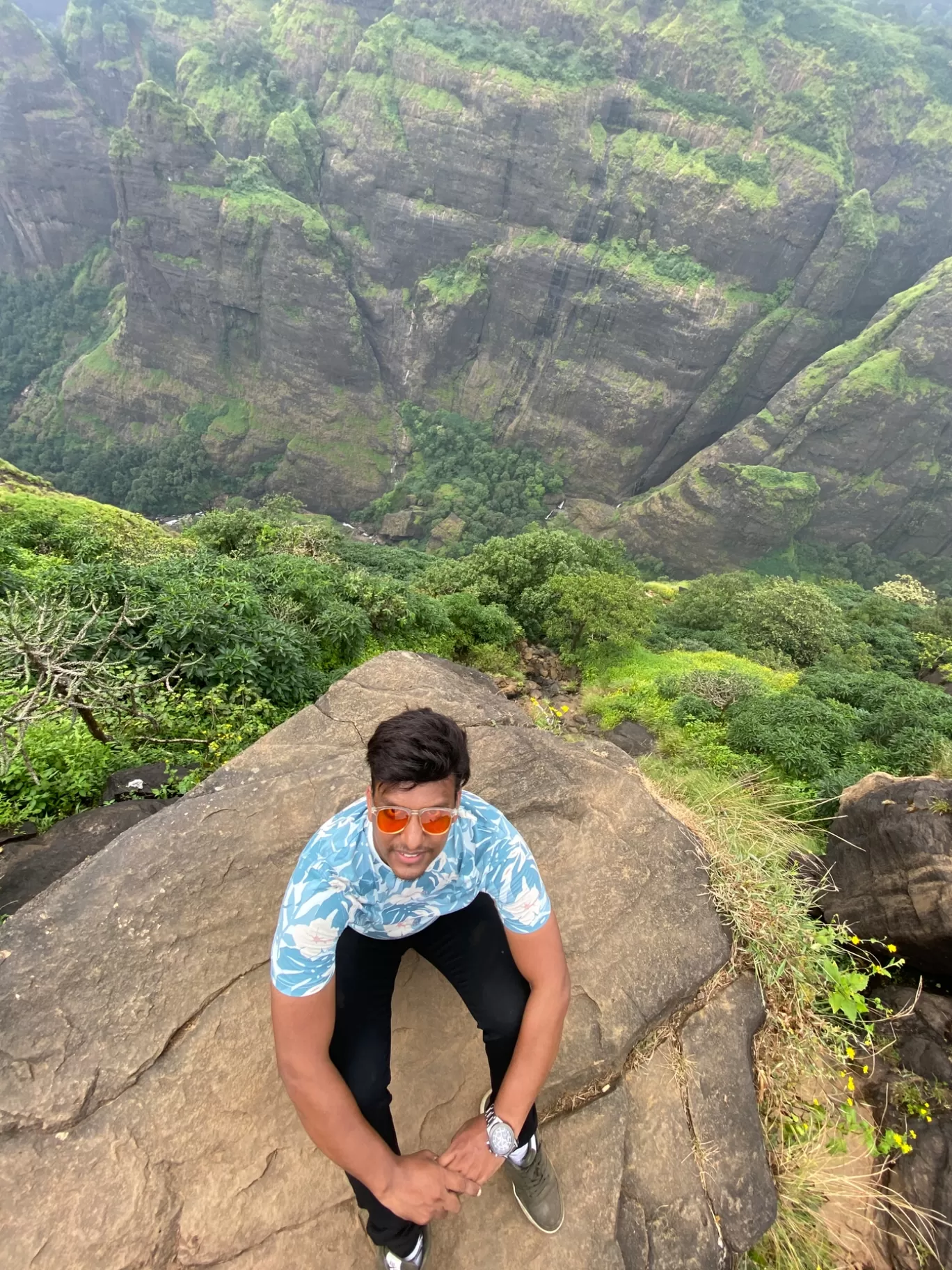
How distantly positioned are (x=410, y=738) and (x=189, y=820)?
2068 millimetres

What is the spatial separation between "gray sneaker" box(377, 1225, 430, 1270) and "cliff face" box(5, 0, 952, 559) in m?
49.9

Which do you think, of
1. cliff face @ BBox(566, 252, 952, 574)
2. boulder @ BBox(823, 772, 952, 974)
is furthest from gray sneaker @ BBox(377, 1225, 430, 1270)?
cliff face @ BBox(566, 252, 952, 574)

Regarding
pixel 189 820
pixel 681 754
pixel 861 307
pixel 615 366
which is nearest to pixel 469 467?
pixel 615 366

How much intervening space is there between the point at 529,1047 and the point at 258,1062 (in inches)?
48.3

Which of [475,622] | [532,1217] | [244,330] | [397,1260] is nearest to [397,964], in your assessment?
[397,1260]

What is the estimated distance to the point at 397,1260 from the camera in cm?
207

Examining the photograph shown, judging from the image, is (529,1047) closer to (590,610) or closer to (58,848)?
(58,848)

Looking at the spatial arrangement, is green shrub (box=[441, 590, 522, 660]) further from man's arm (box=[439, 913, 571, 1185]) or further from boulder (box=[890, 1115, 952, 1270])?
man's arm (box=[439, 913, 571, 1185])

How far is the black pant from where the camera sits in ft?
6.44

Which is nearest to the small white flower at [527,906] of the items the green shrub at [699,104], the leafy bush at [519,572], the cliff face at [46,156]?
the leafy bush at [519,572]

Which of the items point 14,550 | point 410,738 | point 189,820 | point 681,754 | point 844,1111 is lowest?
point 681,754

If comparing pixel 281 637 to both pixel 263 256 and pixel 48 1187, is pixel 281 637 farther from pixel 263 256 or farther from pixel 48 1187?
pixel 263 256

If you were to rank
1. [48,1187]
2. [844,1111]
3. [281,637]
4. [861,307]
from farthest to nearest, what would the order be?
1. [861,307]
2. [281,637]
3. [844,1111]
4. [48,1187]

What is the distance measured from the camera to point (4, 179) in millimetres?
60375
